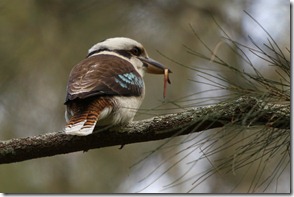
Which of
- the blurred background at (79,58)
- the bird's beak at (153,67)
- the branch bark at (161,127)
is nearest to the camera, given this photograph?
the branch bark at (161,127)

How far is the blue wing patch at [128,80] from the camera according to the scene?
2566 millimetres

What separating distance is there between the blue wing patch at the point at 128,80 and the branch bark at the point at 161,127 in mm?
193

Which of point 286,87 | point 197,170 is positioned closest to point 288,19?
point 197,170

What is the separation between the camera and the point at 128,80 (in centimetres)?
262

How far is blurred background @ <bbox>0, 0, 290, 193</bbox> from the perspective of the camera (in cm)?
322

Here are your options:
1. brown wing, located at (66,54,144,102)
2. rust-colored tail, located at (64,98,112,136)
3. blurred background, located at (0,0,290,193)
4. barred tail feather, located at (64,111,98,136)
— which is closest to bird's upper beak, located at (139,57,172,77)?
brown wing, located at (66,54,144,102)

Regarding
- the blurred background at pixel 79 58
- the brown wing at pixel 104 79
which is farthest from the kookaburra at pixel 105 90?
the blurred background at pixel 79 58

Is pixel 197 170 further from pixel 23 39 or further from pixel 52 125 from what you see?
pixel 23 39

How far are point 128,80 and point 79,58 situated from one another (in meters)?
0.87

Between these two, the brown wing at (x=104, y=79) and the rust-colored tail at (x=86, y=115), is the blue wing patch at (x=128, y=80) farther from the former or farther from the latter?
the rust-colored tail at (x=86, y=115)

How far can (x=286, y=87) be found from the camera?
6.65ft

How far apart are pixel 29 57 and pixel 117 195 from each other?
33.8 inches

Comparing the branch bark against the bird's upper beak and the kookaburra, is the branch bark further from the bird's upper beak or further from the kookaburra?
the bird's upper beak

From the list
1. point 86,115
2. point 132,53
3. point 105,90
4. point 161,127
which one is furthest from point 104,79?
point 132,53
